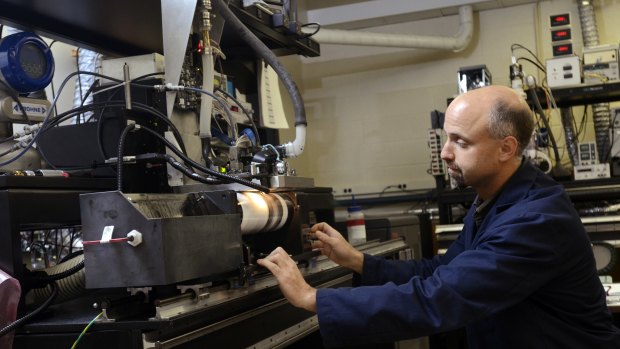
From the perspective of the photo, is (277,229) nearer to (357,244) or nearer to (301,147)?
(301,147)

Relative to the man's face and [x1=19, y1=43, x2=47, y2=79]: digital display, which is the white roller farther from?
[x1=19, y1=43, x2=47, y2=79]: digital display

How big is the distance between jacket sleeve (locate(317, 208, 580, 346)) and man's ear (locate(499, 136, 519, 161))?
23 centimetres

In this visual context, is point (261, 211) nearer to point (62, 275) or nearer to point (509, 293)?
point (62, 275)

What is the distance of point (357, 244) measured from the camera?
7.24 feet

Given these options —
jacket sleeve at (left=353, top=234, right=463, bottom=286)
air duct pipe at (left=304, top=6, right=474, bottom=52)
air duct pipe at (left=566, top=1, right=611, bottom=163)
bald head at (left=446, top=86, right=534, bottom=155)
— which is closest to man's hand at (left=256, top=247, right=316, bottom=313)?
jacket sleeve at (left=353, top=234, right=463, bottom=286)

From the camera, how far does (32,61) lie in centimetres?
150

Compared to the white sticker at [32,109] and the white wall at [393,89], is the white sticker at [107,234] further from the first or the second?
the white wall at [393,89]

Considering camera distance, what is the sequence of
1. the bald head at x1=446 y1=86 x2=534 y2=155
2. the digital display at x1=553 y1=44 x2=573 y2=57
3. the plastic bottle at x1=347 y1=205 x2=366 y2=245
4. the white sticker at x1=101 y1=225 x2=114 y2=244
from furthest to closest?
the digital display at x1=553 y1=44 x2=573 y2=57, the plastic bottle at x1=347 y1=205 x2=366 y2=245, the bald head at x1=446 y1=86 x2=534 y2=155, the white sticker at x1=101 y1=225 x2=114 y2=244

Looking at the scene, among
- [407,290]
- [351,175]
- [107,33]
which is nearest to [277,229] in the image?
[407,290]

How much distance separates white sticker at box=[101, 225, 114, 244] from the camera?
0.99 metres

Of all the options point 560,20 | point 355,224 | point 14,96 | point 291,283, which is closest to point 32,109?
point 14,96

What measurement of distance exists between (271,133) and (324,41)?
2.41m

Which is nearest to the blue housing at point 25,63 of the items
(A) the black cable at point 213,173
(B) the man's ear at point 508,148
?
(A) the black cable at point 213,173

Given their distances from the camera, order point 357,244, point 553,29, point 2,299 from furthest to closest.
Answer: point 553,29 < point 357,244 < point 2,299
